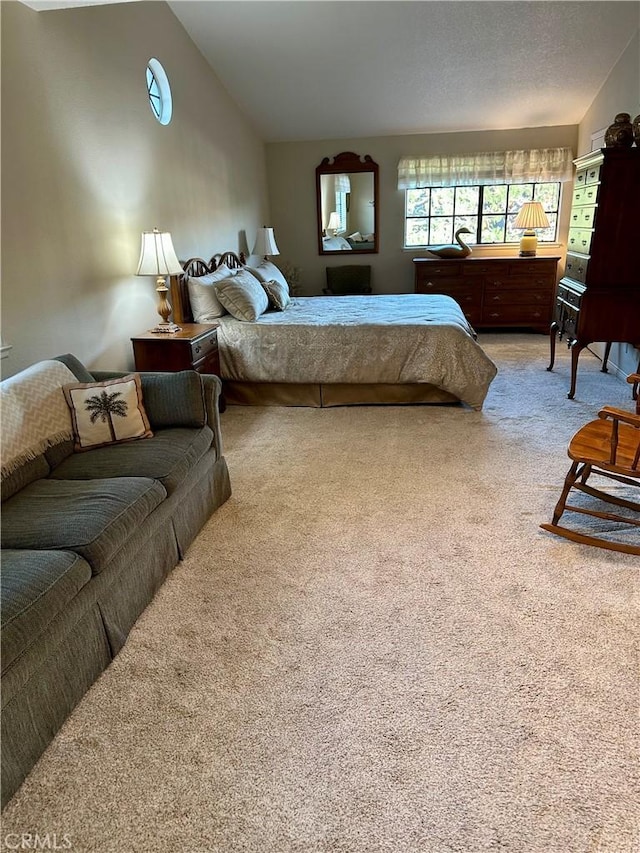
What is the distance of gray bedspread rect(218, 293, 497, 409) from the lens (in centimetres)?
397

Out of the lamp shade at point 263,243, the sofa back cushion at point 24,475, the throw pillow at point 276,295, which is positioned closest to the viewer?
the sofa back cushion at point 24,475

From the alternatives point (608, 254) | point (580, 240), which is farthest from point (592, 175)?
point (608, 254)

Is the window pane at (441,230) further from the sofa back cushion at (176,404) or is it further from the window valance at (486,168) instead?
the sofa back cushion at (176,404)

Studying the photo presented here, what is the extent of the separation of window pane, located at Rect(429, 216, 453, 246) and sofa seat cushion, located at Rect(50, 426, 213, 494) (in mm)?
5382

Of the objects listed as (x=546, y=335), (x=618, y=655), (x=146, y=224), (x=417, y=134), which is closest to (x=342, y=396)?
(x=146, y=224)

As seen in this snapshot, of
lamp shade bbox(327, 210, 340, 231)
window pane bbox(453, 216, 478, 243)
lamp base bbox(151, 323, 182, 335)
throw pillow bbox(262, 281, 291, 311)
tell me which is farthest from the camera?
lamp shade bbox(327, 210, 340, 231)

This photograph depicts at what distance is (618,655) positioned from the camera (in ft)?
5.88

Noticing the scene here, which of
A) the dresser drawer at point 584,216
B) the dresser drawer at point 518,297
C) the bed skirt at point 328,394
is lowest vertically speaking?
the bed skirt at point 328,394

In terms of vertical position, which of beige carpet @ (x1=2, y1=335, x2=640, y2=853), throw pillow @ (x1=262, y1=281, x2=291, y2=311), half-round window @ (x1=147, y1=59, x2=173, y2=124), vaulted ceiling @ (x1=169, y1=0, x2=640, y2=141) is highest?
vaulted ceiling @ (x1=169, y1=0, x2=640, y2=141)

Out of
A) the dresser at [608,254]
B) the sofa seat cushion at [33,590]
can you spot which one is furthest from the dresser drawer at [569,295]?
the sofa seat cushion at [33,590]

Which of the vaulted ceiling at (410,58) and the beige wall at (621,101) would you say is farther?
the beige wall at (621,101)

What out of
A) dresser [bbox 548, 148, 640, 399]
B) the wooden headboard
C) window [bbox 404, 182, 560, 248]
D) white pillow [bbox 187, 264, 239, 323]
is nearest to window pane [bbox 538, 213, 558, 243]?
window [bbox 404, 182, 560, 248]

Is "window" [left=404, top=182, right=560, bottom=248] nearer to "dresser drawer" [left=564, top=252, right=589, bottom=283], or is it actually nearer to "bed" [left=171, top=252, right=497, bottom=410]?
"dresser drawer" [left=564, top=252, right=589, bottom=283]

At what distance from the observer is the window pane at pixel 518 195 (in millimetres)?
6605
